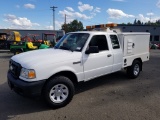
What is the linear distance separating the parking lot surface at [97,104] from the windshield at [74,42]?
57.9 inches

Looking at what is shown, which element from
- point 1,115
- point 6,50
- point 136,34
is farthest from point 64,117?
point 6,50

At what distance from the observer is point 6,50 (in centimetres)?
2348

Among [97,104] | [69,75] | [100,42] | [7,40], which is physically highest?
[7,40]

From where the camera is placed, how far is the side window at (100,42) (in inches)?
218

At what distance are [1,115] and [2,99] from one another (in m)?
1.04

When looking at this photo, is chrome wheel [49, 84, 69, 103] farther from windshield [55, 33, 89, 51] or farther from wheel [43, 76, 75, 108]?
windshield [55, 33, 89, 51]

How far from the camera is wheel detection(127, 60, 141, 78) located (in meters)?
7.26

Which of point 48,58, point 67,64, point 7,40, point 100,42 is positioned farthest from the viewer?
point 7,40

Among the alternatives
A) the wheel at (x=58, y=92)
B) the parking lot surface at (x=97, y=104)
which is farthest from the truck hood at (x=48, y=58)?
the parking lot surface at (x=97, y=104)

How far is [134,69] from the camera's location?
293 inches

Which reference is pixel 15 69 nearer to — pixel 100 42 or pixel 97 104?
pixel 97 104

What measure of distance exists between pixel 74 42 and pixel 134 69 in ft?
10.6

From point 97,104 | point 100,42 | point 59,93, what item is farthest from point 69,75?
point 100,42

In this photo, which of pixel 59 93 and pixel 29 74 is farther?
pixel 59 93
